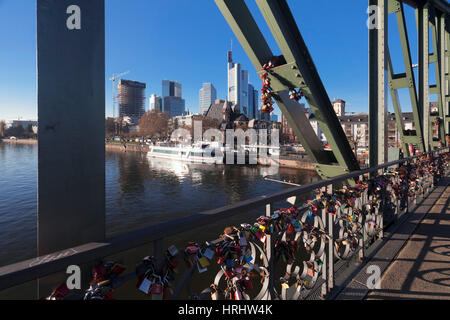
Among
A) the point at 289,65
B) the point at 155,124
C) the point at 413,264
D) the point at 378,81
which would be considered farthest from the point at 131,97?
the point at 413,264

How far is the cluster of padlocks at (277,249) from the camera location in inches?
45.5

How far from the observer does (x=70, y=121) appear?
3.45 feet

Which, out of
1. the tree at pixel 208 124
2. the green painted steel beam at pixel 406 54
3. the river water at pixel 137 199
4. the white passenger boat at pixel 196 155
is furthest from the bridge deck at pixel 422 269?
the tree at pixel 208 124

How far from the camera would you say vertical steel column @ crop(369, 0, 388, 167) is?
364cm

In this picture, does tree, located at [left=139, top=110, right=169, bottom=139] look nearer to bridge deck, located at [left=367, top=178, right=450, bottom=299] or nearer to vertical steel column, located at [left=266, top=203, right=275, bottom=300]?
bridge deck, located at [left=367, top=178, right=450, bottom=299]

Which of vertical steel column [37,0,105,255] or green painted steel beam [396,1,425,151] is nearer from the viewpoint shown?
vertical steel column [37,0,105,255]

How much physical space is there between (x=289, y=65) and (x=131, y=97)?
185m

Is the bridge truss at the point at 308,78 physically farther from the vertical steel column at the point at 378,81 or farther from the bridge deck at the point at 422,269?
the bridge deck at the point at 422,269

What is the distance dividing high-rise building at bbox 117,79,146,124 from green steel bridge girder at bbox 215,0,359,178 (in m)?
170

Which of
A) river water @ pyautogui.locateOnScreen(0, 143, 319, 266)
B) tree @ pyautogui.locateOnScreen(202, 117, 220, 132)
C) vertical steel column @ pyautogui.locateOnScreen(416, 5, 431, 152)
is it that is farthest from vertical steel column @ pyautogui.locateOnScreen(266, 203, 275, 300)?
tree @ pyautogui.locateOnScreen(202, 117, 220, 132)

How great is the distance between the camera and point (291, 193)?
1.92m

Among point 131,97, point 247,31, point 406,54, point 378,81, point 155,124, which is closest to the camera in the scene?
point 247,31

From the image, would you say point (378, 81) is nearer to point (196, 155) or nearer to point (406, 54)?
point (406, 54)
